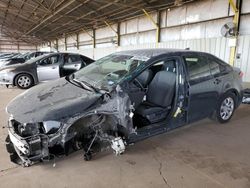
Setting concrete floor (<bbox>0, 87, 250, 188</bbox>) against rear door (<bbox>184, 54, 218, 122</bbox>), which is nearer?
concrete floor (<bbox>0, 87, 250, 188</bbox>)

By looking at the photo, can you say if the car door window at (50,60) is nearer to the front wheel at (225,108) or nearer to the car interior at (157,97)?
the car interior at (157,97)

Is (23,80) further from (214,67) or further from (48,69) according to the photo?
(214,67)

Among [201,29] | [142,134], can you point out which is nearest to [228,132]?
[142,134]

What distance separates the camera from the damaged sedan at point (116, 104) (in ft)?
7.62

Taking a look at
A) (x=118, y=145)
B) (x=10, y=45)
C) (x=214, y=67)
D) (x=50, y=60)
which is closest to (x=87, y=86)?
(x=118, y=145)

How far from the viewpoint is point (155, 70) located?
12.0ft

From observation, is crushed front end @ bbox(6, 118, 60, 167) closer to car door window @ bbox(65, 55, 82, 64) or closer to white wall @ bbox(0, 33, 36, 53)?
car door window @ bbox(65, 55, 82, 64)

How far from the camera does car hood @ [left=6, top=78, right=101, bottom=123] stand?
7.29 ft

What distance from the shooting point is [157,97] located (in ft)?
10.7

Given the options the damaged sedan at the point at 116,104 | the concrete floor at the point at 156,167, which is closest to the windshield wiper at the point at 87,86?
the damaged sedan at the point at 116,104

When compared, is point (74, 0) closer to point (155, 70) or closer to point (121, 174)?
point (155, 70)

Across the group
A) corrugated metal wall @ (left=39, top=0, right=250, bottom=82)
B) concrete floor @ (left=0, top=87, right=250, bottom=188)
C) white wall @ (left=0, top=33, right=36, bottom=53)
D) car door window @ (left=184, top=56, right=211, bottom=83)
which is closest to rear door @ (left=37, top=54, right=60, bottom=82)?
concrete floor @ (left=0, top=87, right=250, bottom=188)

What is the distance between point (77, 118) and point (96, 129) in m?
0.36

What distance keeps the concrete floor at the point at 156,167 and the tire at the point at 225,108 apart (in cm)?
50
